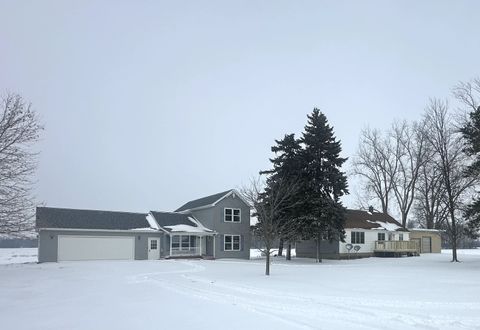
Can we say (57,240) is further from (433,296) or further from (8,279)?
(433,296)

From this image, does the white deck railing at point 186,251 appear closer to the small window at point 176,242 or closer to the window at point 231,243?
the small window at point 176,242

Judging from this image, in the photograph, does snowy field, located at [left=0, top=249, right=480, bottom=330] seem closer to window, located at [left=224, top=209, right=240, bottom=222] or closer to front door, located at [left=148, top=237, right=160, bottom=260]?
front door, located at [left=148, top=237, right=160, bottom=260]

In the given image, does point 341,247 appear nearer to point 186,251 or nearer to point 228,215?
point 228,215

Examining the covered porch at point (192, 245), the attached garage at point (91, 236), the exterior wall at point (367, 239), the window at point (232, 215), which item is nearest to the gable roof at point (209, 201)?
the window at point (232, 215)

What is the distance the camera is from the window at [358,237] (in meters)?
41.1

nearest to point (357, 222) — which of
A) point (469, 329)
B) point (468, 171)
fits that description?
point (468, 171)

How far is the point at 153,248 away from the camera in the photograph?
3944 centimetres

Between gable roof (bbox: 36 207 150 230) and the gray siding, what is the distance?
15338 millimetres

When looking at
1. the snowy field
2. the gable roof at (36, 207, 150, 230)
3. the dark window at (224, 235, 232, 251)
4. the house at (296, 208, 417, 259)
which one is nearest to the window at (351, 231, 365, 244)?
the house at (296, 208, 417, 259)

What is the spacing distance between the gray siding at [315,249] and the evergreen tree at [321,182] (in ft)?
12.4

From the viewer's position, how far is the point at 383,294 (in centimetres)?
1489

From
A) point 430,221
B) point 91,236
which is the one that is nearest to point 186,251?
point 91,236

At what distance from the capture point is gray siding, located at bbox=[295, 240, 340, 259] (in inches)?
1583

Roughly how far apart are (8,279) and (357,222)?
30.8 metres
